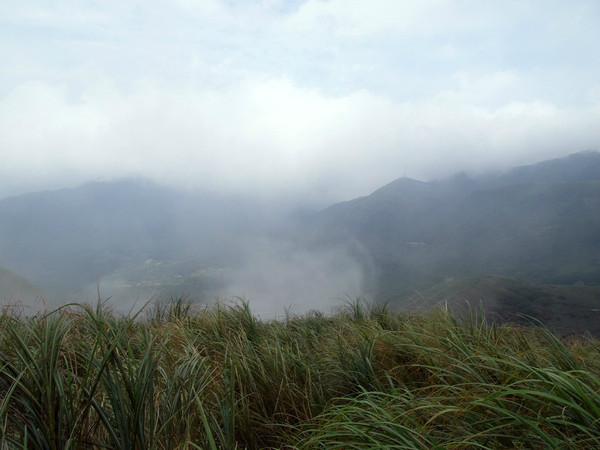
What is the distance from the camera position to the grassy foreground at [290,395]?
1.50 meters

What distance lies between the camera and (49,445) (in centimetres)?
148

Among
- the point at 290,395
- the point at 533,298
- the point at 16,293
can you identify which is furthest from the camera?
the point at 533,298

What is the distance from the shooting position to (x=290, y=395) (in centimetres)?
253

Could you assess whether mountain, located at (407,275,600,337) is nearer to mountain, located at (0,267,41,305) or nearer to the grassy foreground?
mountain, located at (0,267,41,305)

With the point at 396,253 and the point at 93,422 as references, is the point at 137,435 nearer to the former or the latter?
the point at 93,422

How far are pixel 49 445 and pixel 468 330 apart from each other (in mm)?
3586

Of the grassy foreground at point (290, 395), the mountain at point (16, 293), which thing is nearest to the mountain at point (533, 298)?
the mountain at point (16, 293)

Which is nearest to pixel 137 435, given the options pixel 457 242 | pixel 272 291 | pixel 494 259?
pixel 272 291

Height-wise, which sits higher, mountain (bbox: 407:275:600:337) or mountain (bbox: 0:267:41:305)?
mountain (bbox: 0:267:41:305)

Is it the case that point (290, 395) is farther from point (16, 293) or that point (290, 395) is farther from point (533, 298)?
point (533, 298)

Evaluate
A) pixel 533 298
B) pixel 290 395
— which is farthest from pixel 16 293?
pixel 533 298

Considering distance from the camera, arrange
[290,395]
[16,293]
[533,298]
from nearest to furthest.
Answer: [290,395]
[16,293]
[533,298]

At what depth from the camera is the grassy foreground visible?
150cm

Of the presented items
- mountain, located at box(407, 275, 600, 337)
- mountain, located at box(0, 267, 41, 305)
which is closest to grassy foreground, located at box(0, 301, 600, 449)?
mountain, located at box(0, 267, 41, 305)
